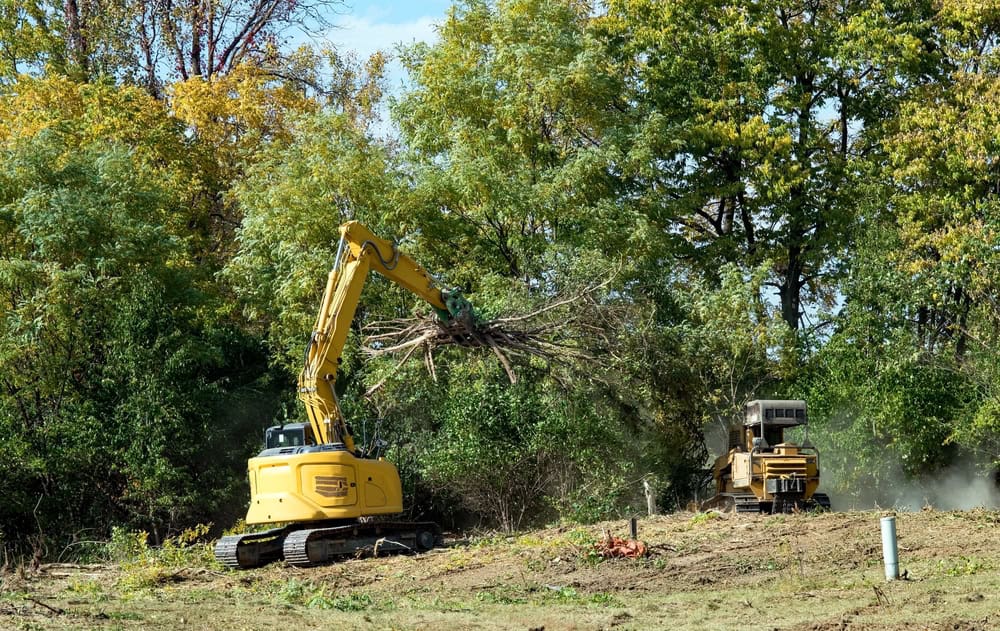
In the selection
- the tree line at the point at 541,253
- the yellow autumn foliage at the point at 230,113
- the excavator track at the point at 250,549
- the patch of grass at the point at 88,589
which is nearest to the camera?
the patch of grass at the point at 88,589

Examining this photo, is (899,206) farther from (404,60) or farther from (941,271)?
(404,60)

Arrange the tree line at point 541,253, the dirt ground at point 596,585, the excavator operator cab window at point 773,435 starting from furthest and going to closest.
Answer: the tree line at point 541,253
the excavator operator cab window at point 773,435
the dirt ground at point 596,585

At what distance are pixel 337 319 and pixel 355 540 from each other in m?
3.51

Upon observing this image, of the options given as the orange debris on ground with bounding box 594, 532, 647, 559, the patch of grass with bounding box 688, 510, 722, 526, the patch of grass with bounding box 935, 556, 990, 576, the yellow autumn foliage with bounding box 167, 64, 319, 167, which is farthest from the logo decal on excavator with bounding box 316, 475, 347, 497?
the yellow autumn foliage with bounding box 167, 64, 319, 167

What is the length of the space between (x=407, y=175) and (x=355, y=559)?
493 inches

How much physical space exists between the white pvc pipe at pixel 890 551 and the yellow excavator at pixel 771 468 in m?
7.38

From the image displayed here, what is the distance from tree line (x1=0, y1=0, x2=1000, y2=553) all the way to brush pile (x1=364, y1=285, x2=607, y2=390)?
1.53 ft

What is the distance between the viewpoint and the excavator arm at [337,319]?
18906 mm

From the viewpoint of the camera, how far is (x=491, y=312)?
25078 mm

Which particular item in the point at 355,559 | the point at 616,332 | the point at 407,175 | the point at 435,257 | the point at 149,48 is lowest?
the point at 355,559

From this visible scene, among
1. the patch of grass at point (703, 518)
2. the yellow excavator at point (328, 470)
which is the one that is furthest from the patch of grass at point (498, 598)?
the patch of grass at point (703, 518)

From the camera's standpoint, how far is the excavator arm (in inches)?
744

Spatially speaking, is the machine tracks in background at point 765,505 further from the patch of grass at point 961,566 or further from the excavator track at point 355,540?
the patch of grass at point 961,566

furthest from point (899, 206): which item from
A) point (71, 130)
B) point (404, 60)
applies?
point (71, 130)
